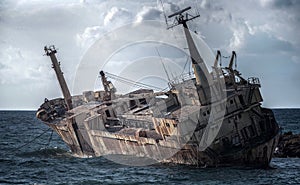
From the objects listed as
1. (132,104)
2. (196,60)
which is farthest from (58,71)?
(196,60)

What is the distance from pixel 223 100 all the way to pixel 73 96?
89.7 ft

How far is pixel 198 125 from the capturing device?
29.3m

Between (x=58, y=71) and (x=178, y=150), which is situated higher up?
(x=58, y=71)

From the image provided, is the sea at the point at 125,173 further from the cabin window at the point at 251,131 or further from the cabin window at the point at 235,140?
the cabin window at the point at 251,131

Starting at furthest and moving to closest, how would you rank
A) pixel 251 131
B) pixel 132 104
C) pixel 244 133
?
pixel 132 104, pixel 251 131, pixel 244 133

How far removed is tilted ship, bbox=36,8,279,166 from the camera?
29.1 meters

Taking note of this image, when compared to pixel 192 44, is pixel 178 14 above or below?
above

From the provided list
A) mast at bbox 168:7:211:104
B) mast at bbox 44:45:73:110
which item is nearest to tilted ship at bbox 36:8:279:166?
mast at bbox 168:7:211:104

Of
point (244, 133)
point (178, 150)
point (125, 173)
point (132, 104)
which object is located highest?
point (132, 104)

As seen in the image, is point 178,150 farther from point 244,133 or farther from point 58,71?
point 58,71

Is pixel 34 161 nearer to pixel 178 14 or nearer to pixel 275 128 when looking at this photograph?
pixel 178 14

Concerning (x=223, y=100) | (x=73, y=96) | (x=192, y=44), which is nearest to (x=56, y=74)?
(x=73, y=96)

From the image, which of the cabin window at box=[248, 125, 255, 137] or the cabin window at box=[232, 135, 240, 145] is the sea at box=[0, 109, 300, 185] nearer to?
the cabin window at box=[232, 135, 240, 145]

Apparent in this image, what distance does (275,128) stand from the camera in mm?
31609
